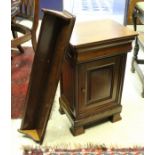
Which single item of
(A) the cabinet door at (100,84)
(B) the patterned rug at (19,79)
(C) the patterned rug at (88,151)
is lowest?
(C) the patterned rug at (88,151)

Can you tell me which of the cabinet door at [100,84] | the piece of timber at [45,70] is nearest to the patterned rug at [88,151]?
the piece of timber at [45,70]

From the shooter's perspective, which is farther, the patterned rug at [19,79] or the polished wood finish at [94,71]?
the patterned rug at [19,79]

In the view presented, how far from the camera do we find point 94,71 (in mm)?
1647

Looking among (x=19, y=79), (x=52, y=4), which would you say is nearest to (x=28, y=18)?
(x=19, y=79)

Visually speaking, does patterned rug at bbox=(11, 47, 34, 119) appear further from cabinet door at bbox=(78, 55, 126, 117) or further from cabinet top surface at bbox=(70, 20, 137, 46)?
cabinet top surface at bbox=(70, 20, 137, 46)

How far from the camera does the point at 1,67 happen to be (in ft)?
4.36

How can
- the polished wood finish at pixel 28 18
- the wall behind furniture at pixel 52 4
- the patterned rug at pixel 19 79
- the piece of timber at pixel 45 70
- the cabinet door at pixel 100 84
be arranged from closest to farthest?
the piece of timber at pixel 45 70 → the cabinet door at pixel 100 84 → the patterned rug at pixel 19 79 → the polished wood finish at pixel 28 18 → the wall behind furniture at pixel 52 4

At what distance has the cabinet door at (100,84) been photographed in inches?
64.1

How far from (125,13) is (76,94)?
2.96 metres

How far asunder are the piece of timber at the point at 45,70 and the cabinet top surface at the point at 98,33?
0.11 m

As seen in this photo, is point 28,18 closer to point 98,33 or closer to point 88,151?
point 98,33

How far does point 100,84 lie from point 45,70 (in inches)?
15.8

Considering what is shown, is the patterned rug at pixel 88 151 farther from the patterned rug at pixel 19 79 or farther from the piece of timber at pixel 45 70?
the patterned rug at pixel 19 79

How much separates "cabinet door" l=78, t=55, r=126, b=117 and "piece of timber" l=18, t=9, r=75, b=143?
187mm
